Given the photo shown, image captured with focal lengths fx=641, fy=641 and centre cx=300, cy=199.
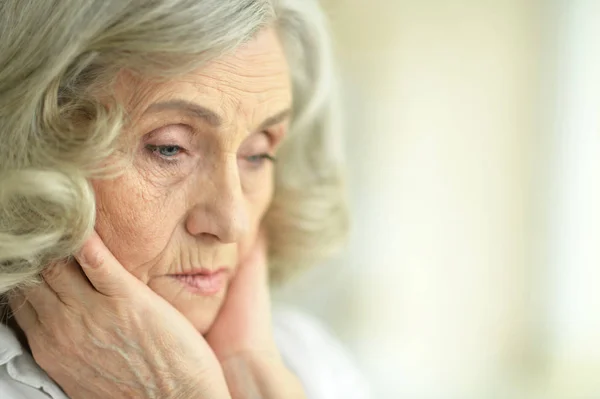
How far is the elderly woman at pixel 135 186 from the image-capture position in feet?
2.86

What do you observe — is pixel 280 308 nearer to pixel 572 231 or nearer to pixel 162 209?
pixel 162 209

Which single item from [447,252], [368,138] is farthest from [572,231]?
Answer: [368,138]

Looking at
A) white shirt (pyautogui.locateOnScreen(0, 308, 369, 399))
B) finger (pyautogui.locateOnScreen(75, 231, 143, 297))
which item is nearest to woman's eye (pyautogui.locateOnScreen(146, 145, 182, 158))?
finger (pyautogui.locateOnScreen(75, 231, 143, 297))

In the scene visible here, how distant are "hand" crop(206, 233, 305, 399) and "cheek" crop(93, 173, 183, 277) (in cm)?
26

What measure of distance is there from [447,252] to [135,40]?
1.35 meters

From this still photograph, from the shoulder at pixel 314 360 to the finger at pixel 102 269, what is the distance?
1.84ft

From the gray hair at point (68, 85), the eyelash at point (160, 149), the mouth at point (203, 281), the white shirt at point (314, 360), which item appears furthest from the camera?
the white shirt at point (314, 360)

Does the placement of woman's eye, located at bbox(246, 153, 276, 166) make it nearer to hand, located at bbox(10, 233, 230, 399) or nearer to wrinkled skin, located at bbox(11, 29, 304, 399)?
wrinkled skin, located at bbox(11, 29, 304, 399)

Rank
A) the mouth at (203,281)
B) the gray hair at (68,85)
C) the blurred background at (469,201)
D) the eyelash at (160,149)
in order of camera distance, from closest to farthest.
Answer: the gray hair at (68,85), the eyelash at (160,149), the mouth at (203,281), the blurred background at (469,201)

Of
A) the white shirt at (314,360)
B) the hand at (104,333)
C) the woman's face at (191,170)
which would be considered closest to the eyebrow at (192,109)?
the woman's face at (191,170)

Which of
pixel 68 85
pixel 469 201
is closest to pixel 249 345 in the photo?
pixel 68 85

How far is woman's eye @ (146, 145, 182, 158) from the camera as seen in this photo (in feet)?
3.15

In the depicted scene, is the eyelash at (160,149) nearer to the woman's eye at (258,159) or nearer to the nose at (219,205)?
the nose at (219,205)

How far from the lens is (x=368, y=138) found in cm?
190
